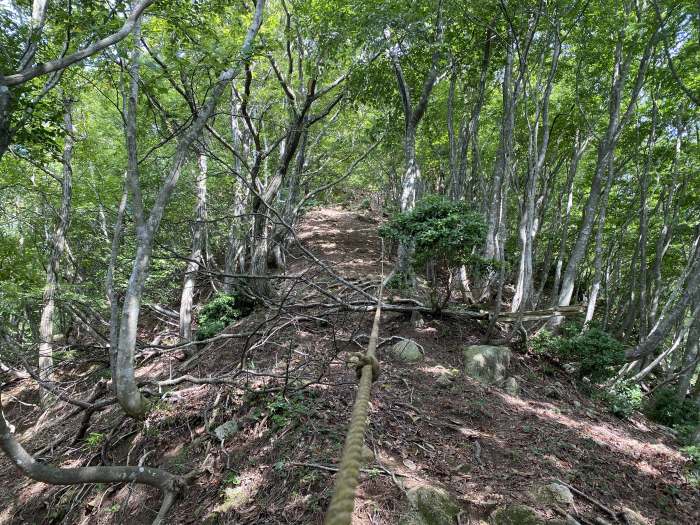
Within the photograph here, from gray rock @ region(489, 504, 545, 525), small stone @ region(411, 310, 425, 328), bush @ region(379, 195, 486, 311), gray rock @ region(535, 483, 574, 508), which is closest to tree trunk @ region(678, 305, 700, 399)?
bush @ region(379, 195, 486, 311)

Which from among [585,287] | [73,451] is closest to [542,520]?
[73,451]

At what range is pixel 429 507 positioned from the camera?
2.90 metres

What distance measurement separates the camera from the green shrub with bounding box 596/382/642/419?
20.2ft

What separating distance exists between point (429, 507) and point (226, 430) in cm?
251

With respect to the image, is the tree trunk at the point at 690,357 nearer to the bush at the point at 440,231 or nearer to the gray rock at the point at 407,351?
the bush at the point at 440,231

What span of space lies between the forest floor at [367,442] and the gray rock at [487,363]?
0.24 meters

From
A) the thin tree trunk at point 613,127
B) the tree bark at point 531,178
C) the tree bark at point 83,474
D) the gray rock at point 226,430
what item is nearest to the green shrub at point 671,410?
the thin tree trunk at point 613,127

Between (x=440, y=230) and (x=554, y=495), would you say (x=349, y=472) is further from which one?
(x=440, y=230)

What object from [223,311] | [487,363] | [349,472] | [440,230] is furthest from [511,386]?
[223,311]

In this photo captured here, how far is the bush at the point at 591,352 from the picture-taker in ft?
21.7

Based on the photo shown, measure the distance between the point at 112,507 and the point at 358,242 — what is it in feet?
43.5

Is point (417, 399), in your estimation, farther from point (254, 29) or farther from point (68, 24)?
point (68, 24)

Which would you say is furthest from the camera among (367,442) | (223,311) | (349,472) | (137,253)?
(223,311)

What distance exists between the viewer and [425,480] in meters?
3.26
